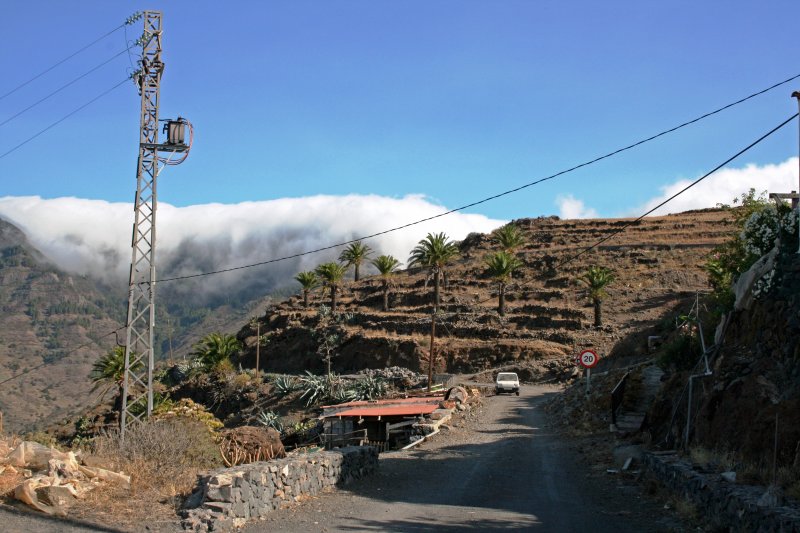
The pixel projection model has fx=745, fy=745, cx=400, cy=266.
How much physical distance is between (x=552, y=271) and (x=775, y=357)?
75631mm

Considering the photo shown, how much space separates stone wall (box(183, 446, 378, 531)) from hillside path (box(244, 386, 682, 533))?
0.26 m

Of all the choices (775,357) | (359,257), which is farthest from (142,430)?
(359,257)

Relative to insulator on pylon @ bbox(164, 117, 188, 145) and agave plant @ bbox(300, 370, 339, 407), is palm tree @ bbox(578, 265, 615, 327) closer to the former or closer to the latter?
agave plant @ bbox(300, 370, 339, 407)

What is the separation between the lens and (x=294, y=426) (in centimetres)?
4178

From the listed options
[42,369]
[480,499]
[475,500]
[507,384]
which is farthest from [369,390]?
[42,369]

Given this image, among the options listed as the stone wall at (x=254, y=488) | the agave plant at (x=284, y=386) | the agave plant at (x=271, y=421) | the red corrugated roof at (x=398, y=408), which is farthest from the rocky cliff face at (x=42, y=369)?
the stone wall at (x=254, y=488)

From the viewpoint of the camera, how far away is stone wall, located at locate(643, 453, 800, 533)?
8375mm

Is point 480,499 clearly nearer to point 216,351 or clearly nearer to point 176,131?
point 176,131

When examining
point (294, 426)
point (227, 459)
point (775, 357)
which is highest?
point (775, 357)

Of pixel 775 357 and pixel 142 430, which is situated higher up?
pixel 775 357

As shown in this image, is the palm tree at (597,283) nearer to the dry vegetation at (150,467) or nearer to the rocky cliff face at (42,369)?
the rocky cliff face at (42,369)

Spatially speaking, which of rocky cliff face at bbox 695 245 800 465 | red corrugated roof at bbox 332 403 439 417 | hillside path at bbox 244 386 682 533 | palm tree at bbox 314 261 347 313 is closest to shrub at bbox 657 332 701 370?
rocky cliff face at bbox 695 245 800 465

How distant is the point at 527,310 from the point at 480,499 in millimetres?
58723

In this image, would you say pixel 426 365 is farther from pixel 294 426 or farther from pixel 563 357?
pixel 294 426
